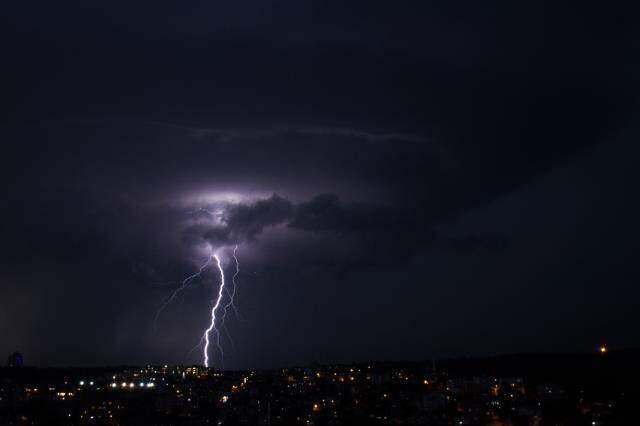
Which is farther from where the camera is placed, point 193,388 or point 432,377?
point 432,377

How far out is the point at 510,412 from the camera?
34.2 m

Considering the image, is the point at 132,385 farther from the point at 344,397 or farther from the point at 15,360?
the point at 344,397

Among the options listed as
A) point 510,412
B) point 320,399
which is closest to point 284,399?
point 320,399

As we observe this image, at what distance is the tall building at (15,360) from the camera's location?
48.0 m

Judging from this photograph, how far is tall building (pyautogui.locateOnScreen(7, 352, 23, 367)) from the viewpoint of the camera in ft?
158

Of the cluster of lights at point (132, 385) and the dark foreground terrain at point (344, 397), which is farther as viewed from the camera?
the cluster of lights at point (132, 385)

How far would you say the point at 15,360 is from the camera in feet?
158

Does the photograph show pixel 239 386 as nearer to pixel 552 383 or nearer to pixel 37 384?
pixel 37 384

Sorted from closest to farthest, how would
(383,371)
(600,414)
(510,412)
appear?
(600,414) < (510,412) < (383,371)

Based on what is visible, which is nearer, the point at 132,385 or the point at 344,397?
the point at 344,397

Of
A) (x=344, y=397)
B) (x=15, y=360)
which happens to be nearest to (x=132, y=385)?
(x=15, y=360)

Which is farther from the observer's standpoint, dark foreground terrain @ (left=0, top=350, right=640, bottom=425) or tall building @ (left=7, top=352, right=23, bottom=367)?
tall building @ (left=7, top=352, right=23, bottom=367)

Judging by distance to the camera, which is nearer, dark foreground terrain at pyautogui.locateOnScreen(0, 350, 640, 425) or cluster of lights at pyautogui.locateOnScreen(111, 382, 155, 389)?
dark foreground terrain at pyautogui.locateOnScreen(0, 350, 640, 425)

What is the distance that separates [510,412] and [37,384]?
32521 millimetres
